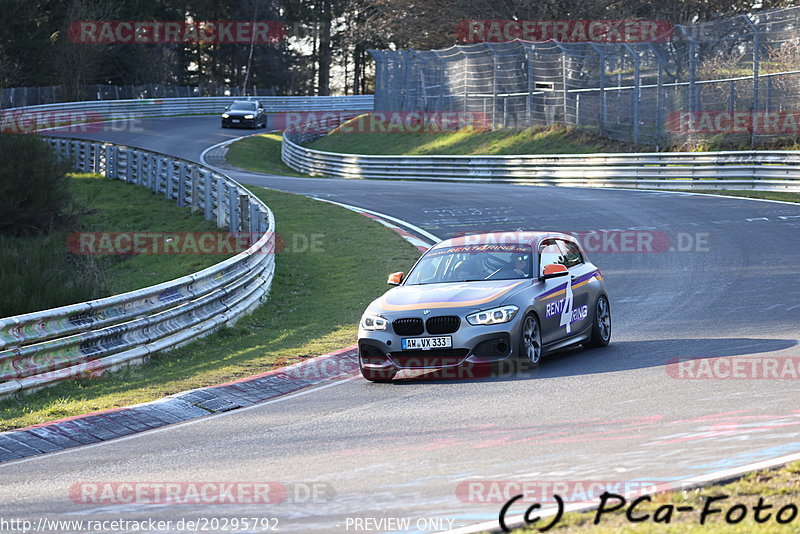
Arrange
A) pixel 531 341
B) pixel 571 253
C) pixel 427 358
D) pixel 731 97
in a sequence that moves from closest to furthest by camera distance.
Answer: pixel 427 358
pixel 531 341
pixel 571 253
pixel 731 97

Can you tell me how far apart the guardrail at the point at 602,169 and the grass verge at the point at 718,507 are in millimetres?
22513

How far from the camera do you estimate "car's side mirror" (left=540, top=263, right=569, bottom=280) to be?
11.7 meters

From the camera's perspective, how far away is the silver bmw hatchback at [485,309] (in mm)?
10977

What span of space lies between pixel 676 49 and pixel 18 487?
28.3 metres

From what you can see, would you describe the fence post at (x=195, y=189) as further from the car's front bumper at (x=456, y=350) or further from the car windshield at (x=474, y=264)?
the car's front bumper at (x=456, y=350)

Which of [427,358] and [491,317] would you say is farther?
[427,358]

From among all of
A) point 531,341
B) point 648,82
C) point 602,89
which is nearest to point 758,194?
point 648,82

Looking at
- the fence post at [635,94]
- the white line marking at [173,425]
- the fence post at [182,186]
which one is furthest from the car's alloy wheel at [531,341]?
the fence post at [635,94]

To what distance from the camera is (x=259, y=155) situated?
5478 cm

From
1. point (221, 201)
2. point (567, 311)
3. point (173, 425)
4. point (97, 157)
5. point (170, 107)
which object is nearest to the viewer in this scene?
point (173, 425)

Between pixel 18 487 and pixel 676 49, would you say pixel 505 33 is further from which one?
pixel 18 487

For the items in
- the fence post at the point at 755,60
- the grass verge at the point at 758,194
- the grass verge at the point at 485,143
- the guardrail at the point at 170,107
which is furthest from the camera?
the guardrail at the point at 170,107

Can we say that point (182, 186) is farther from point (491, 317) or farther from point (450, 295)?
point (491, 317)

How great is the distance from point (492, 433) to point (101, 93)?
7319 cm
